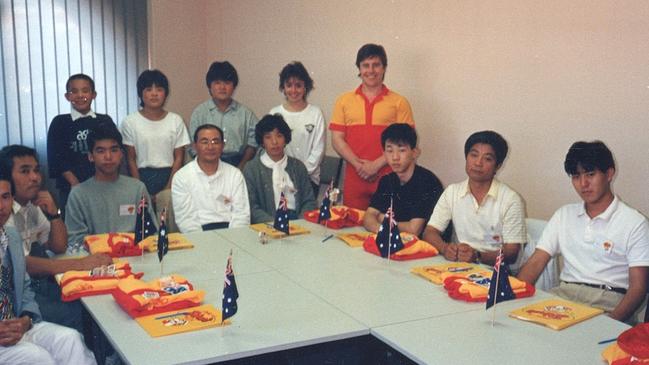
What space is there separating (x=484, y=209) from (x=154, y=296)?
1.69 metres

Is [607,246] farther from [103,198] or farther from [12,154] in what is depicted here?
[12,154]

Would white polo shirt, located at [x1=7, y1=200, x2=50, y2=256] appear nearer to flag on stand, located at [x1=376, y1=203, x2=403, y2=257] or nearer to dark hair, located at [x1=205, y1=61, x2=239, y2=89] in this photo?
flag on stand, located at [x1=376, y1=203, x2=403, y2=257]

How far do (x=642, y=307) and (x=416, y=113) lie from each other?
2363mm

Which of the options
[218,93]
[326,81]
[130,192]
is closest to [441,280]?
[130,192]

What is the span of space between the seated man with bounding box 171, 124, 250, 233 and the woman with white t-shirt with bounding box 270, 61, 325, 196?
85cm

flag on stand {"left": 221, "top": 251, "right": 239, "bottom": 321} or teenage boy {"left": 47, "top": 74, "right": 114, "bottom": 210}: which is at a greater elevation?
teenage boy {"left": 47, "top": 74, "right": 114, "bottom": 210}

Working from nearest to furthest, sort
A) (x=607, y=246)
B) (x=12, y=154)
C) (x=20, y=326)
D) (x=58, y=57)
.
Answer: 1. (x=20, y=326)
2. (x=607, y=246)
3. (x=12, y=154)
4. (x=58, y=57)

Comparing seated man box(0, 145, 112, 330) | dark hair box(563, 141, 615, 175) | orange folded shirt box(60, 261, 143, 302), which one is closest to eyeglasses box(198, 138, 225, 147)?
seated man box(0, 145, 112, 330)

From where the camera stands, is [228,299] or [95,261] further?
[95,261]

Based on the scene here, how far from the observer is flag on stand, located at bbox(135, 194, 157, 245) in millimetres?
3057

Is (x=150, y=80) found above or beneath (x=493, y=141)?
above

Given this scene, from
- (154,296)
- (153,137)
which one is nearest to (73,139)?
(153,137)

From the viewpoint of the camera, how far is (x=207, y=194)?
3990 mm

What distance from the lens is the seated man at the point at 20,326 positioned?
2.38 m
